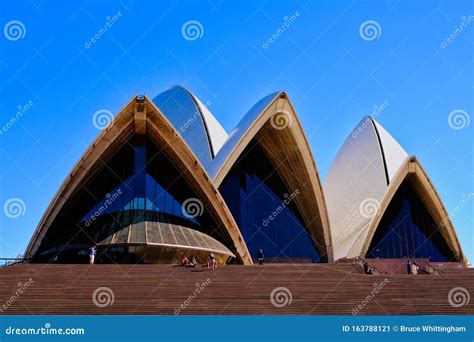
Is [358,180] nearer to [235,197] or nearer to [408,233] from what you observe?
[408,233]

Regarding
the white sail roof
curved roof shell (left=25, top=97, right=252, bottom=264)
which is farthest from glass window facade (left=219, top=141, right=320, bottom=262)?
curved roof shell (left=25, top=97, right=252, bottom=264)

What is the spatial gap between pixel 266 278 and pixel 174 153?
8440 mm

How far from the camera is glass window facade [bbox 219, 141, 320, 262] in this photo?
25.6m
